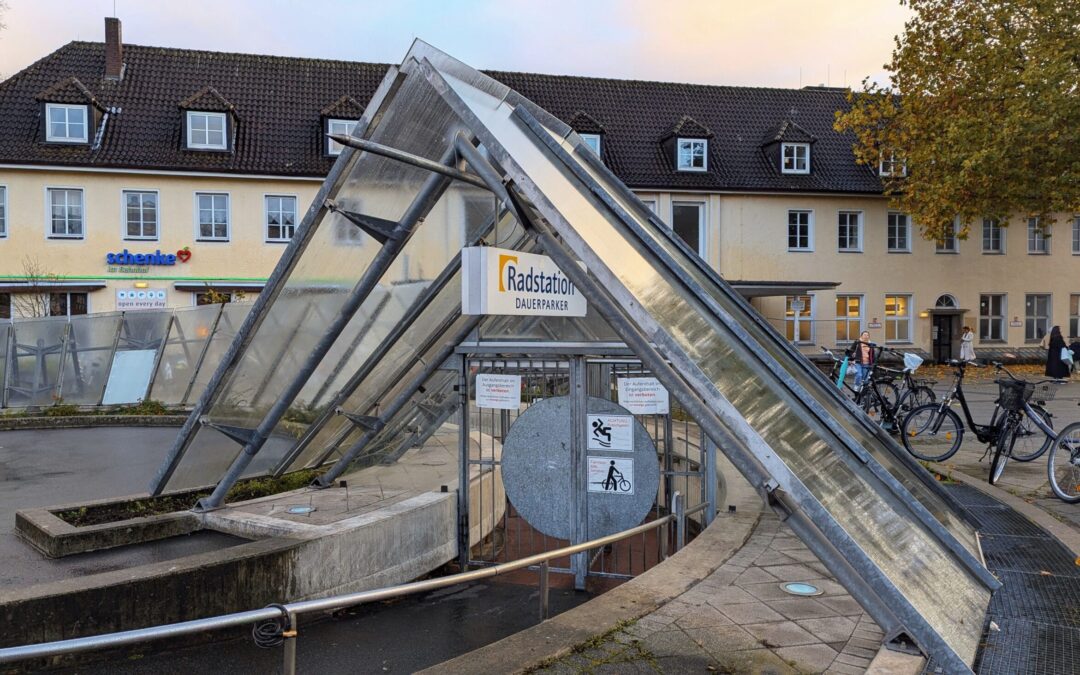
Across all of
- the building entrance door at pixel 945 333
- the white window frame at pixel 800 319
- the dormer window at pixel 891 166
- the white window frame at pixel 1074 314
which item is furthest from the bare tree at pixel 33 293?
the white window frame at pixel 1074 314

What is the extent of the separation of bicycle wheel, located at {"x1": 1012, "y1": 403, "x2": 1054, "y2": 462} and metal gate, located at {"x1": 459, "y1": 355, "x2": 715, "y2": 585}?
3734 millimetres

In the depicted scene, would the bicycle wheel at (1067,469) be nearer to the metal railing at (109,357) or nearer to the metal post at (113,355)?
the metal railing at (109,357)

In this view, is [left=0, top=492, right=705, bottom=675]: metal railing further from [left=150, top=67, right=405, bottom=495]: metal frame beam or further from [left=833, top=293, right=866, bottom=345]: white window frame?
[left=833, top=293, right=866, bottom=345]: white window frame

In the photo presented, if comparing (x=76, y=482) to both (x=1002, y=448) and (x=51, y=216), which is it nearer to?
(x=1002, y=448)

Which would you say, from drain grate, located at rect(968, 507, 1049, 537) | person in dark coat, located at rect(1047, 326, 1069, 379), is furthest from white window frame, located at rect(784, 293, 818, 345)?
drain grate, located at rect(968, 507, 1049, 537)

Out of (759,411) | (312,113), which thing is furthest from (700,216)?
(759,411)

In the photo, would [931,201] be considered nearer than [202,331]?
No

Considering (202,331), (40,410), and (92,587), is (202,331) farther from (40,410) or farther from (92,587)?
(92,587)

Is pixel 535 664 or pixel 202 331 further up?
pixel 202 331

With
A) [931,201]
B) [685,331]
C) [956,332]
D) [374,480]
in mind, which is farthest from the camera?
[956,332]

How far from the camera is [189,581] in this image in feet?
18.5

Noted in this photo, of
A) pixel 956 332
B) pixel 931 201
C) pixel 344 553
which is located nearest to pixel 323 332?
pixel 344 553

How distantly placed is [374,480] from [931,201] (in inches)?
866

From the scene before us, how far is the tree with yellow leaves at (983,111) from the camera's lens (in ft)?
75.6
